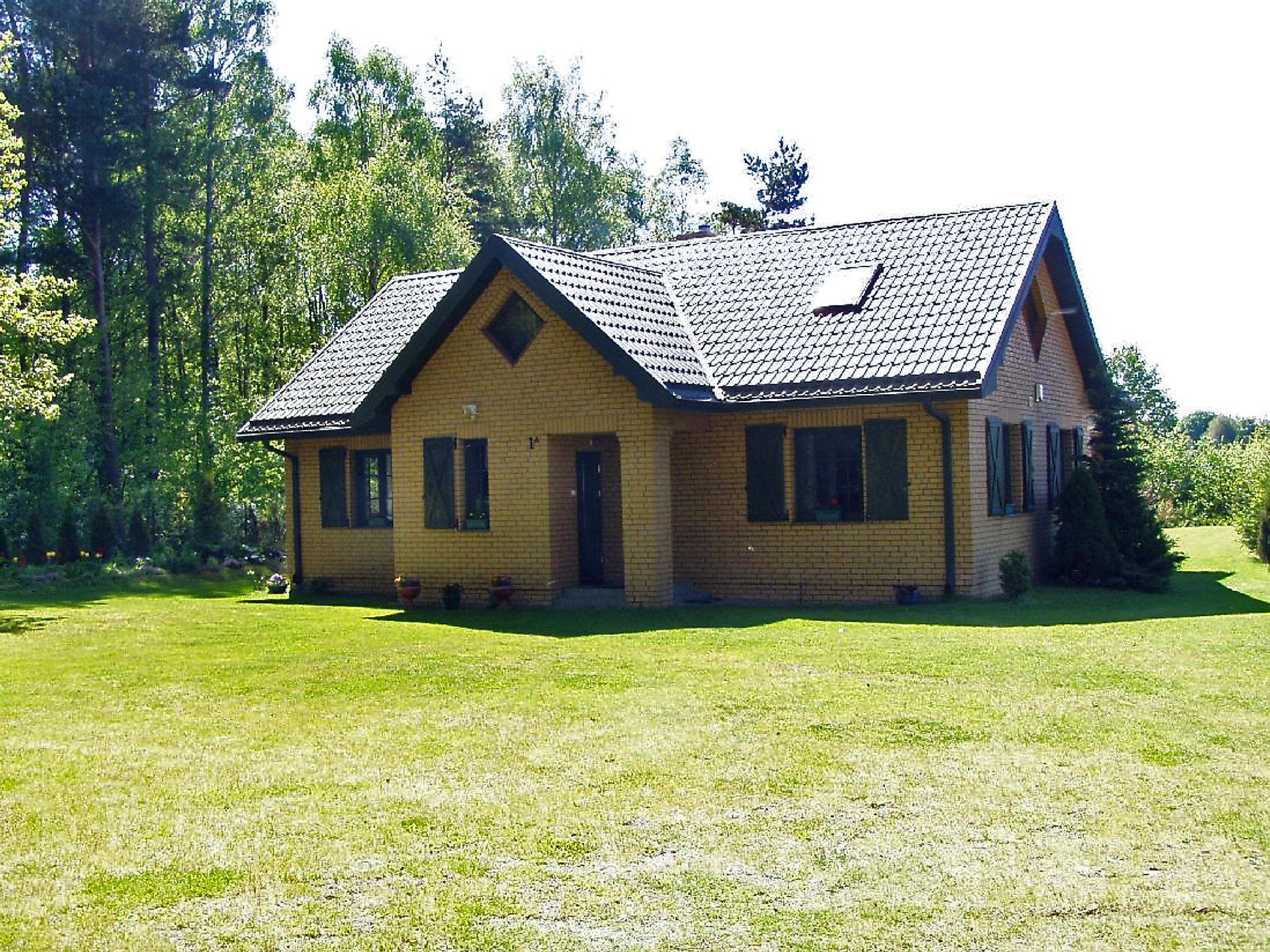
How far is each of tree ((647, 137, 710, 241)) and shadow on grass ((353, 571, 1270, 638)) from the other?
4121 cm

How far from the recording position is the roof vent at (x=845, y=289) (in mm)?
20484

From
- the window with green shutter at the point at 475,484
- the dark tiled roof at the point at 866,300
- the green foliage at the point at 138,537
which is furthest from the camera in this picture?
the green foliage at the point at 138,537

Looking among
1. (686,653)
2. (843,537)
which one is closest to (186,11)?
(843,537)

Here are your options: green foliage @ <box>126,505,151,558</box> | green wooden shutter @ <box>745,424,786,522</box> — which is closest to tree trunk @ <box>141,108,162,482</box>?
green foliage @ <box>126,505,151,558</box>

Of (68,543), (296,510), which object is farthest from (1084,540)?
(68,543)

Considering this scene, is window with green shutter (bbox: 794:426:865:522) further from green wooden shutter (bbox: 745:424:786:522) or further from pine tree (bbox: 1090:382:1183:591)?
pine tree (bbox: 1090:382:1183:591)

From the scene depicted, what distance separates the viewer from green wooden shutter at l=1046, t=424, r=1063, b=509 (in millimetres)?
22672

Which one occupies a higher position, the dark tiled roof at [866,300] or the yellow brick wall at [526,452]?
the dark tiled roof at [866,300]

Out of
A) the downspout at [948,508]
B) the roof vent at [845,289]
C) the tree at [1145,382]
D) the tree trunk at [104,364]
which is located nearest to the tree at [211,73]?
the tree trunk at [104,364]

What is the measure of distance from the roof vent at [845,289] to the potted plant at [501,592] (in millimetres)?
6113

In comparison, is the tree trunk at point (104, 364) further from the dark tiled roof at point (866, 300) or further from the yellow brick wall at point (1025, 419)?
the yellow brick wall at point (1025, 419)

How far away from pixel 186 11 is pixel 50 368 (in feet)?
59.5

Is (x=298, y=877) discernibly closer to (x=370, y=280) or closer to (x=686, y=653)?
(x=686, y=653)

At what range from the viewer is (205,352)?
40.8m
